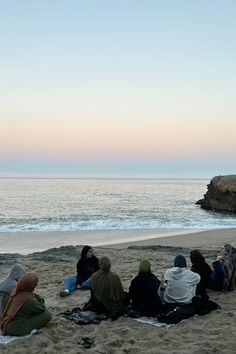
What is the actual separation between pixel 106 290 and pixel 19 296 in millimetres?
1561

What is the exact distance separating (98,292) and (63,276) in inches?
140

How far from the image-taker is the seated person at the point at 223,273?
8102 mm

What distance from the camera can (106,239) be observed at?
68.5 ft

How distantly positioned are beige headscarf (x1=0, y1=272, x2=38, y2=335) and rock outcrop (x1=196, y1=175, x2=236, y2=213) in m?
39.2

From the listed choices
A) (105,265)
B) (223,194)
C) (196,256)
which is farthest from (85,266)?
(223,194)

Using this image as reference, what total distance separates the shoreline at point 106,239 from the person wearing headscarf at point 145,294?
10071 mm

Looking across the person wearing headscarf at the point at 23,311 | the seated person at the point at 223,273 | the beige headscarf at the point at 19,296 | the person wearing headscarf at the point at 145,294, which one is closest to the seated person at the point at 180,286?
the person wearing headscarf at the point at 145,294

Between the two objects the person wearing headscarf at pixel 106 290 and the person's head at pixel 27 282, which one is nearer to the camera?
the person's head at pixel 27 282

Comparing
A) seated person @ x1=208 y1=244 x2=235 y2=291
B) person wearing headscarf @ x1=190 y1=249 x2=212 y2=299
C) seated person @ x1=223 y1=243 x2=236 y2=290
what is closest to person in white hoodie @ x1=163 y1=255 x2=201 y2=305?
person wearing headscarf @ x1=190 y1=249 x2=212 y2=299

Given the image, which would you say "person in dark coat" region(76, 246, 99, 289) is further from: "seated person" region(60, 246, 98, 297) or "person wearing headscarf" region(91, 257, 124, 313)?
"person wearing headscarf" region(91, 257, 124, 313)

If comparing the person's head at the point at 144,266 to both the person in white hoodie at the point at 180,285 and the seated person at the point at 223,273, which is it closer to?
the person in white hoodie at the point at 180,285

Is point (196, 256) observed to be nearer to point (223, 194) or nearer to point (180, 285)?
point (180, 285)

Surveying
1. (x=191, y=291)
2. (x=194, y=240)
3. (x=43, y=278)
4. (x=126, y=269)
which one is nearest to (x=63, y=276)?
(x=43, y=278)

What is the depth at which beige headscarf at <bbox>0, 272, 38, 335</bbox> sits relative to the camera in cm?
609
